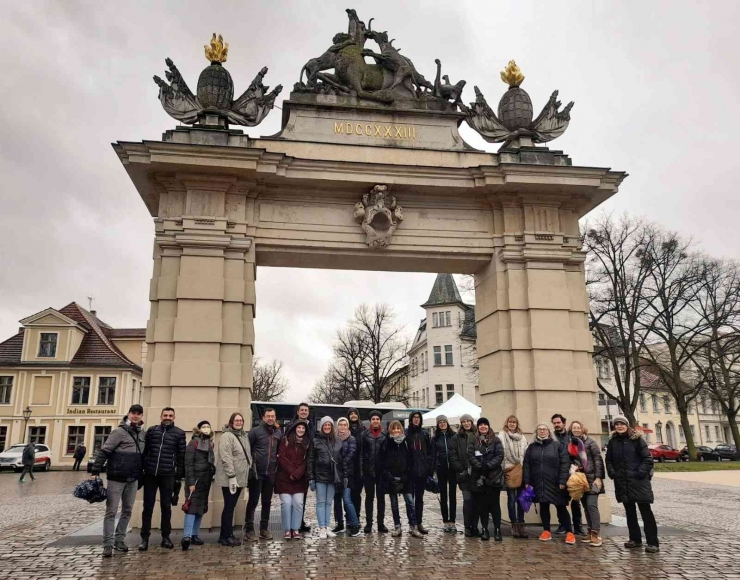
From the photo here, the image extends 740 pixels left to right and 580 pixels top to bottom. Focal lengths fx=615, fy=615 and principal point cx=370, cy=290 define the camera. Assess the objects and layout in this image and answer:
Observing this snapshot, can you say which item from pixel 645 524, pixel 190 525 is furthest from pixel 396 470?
pixel 645 524

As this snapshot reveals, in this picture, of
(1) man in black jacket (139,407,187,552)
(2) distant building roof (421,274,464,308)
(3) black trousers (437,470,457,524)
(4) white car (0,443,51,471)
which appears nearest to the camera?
(1) man in black jacket (139,407,187,552)

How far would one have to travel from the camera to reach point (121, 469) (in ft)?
24.1

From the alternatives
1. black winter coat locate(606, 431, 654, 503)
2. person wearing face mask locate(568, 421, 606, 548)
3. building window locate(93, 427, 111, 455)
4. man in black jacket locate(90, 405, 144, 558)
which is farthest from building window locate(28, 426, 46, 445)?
black winter coat locate(606, 431, 654, 503)

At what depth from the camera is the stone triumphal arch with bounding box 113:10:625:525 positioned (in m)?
9.61

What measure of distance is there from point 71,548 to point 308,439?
3161 millimetres

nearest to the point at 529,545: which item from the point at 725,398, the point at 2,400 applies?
the point at 725,398

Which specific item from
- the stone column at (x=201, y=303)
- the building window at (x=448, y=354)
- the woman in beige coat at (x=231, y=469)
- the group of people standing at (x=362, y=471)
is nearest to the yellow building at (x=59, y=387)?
the building window at (x=448, y=354)

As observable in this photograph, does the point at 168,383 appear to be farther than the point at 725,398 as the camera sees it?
No

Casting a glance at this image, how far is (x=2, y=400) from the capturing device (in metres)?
34.6

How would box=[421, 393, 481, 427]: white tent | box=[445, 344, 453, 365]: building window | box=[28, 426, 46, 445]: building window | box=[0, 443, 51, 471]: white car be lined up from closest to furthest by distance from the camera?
box=[421, 393, 481, 427]: white tent, box=[0, 443, 51, 471]: white car, box=[28, 426, 46, 445]: building window, box=[445, 344, 453, 365]: building window

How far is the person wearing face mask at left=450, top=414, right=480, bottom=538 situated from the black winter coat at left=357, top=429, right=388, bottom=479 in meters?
1.00

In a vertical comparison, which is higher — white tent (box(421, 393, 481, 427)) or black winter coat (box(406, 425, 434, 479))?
white tent (box(421, 393, 481, 427))

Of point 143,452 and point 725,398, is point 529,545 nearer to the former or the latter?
point 143,452

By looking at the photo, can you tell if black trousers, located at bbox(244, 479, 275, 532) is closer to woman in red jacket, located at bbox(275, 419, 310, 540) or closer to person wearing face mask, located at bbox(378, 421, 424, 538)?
woman in red jacket, located at bbox(275, 419, 310, 540)
